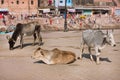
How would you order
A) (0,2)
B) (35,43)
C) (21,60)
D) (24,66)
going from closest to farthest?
(24,66) < (21,60) < (35,43) < (0,2)

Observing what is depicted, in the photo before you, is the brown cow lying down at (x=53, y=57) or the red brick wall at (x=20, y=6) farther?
the red brick wall at (x=20, y=6)

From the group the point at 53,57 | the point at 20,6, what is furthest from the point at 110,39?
the point at 20,6

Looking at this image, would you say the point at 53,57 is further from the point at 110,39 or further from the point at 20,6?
the point at 20,6

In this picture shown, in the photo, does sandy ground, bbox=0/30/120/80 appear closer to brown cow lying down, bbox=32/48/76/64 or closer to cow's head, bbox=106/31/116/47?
brown cow lying down, bbox=32/48/76/64

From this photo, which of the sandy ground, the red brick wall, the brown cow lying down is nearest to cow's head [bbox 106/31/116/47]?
the sandy ground

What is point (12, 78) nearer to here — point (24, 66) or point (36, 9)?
point (24, 66)

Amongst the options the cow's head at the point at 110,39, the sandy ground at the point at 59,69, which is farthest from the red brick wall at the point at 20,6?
the cow's head at the point at 110,39

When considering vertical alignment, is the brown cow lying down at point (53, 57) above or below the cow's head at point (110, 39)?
below

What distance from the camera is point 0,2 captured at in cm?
9956

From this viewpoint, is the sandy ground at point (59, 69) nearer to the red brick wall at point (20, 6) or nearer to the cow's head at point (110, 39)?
the cow's head at point (110, 39)

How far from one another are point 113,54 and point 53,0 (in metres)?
86.3

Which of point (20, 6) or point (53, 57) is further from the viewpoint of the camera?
point (20, 6)

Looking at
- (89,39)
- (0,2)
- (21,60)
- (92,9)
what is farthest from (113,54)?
(92,9)

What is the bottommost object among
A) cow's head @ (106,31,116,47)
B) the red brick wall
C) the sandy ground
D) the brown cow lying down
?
the red brick wall
